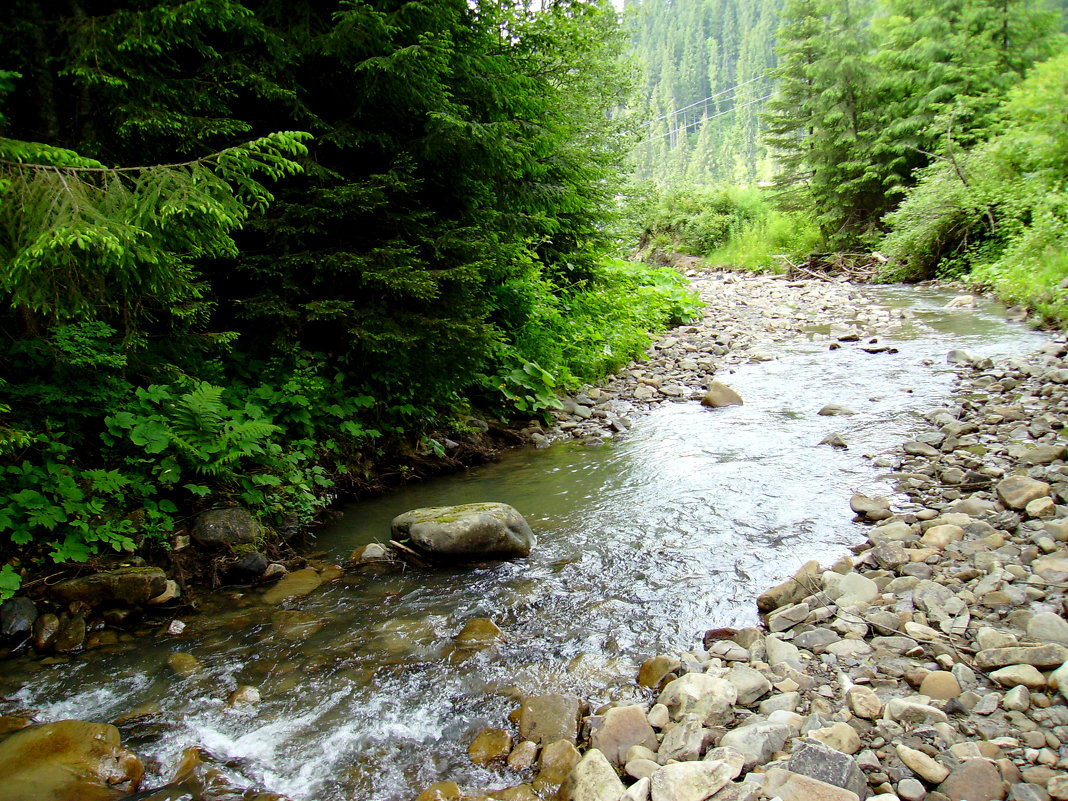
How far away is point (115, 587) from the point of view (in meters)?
3.51

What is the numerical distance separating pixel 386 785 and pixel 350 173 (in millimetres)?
4731

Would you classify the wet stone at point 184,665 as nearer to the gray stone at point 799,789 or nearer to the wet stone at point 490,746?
the wet stone at point 490,746

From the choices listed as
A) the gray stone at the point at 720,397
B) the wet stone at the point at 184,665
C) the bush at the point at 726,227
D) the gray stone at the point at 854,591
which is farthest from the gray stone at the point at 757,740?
the bush at the point at 726,227

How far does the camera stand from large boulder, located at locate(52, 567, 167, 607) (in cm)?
342

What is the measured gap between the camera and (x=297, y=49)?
15.6ft

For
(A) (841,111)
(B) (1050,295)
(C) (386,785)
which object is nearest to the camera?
(C) (386,785)

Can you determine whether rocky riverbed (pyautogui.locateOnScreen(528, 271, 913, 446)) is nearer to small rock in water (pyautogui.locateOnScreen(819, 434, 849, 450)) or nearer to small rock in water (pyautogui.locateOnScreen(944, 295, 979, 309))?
small rock in water (pyautogui.locateOnScreen(944, 295, 979, 309))

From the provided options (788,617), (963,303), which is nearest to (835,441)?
(788,617)

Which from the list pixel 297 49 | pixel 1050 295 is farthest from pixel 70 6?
pixel 1050 295

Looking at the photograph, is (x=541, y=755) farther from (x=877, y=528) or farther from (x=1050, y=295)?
(x=1050, y=295)

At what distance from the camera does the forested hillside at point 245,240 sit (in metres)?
3.11

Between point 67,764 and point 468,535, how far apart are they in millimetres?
2406

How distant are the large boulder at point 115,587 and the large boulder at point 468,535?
1606mm

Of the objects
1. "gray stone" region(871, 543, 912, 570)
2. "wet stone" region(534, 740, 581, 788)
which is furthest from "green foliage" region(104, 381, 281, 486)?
"gray stone" region(871, 543, 912, 570)
